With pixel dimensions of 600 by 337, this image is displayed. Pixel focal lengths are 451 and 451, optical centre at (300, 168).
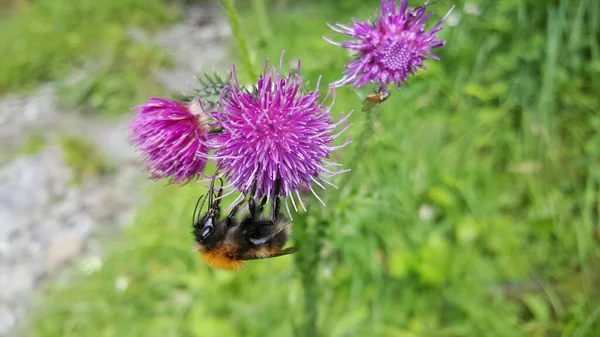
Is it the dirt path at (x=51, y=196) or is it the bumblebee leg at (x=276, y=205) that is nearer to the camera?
the bumblebee leg at (x=276, y=205)

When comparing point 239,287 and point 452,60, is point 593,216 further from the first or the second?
point 239,287

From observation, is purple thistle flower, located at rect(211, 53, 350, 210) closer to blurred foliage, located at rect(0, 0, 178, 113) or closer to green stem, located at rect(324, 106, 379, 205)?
green stem, located at rect(324, 106, 379, 205)

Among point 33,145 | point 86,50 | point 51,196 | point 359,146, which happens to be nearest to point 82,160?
point 51,196

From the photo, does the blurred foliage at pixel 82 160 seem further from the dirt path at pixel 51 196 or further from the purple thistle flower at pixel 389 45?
the purple thistle flower at pixel 389 45

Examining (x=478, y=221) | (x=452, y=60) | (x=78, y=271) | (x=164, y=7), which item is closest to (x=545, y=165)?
(x=478, y=221)

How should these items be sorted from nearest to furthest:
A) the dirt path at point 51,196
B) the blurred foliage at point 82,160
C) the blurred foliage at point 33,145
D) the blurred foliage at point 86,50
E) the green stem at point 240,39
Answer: the green stem at point 240,39, the dirt path at point 51,196, the blurred foliage at point 82,160, the blurred foliage at point 33,145, the blurred foliage at point 86,50

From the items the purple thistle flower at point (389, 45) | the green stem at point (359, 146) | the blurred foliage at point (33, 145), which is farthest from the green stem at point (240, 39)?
the blurred foliage at point (33, 145)

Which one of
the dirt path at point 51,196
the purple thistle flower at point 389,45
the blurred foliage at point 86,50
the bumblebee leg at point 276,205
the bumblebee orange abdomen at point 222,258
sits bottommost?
the bumblebee orange abdomen at point 222,258
